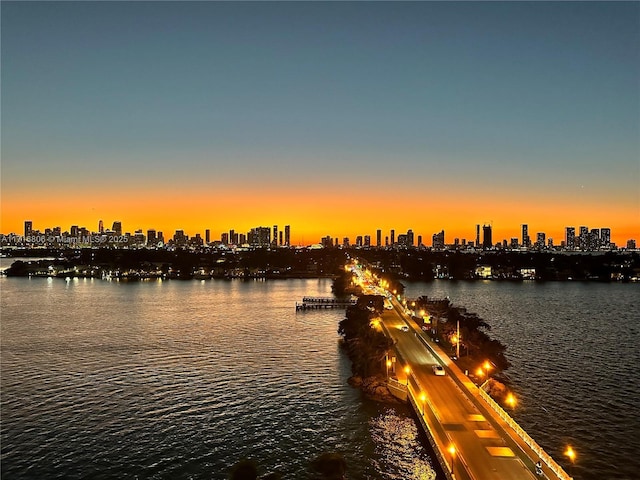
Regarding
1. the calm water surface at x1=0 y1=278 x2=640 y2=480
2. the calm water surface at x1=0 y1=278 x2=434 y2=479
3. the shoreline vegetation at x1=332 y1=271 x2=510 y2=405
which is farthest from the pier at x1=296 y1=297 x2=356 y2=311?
the shoreline vegetation at x1=332 y1=271 x2=510 y2=405

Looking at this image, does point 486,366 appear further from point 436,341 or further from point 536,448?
point 536,448

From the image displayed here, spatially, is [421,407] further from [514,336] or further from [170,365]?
[514,336]

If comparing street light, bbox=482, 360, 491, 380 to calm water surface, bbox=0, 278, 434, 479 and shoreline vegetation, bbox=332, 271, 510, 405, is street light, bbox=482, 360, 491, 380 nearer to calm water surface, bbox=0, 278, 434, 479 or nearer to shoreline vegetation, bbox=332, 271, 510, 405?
shoreline vegetation, bbox=332, 271, 510, 405

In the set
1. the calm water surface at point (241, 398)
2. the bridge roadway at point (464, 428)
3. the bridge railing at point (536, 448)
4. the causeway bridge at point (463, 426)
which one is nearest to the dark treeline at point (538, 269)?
the calm water surface at point (241, 398)

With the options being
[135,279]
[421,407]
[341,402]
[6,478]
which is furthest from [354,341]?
[135,279]

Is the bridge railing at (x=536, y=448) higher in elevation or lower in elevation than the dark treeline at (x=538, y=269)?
lower

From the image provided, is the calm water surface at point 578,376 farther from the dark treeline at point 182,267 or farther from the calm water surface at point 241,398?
the dark treeline at point 182,267

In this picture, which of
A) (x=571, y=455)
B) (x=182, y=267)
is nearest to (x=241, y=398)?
(x=571, y=455)
